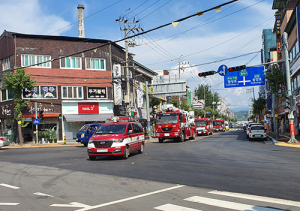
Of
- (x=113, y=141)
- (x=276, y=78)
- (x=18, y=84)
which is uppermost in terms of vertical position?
(x=18, y=84)

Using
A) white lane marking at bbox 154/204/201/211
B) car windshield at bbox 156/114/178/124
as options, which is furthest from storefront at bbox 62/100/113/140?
white lane marking at bbox 154/204/201/211

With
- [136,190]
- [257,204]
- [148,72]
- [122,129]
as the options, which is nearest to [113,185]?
[136,190]

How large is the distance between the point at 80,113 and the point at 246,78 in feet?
64.6

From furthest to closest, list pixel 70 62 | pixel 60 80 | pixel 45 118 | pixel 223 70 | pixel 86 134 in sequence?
pixel 70 62 → pixel 60 80 → pixel 45 118 → pixel 86 134 → pixel 223 70

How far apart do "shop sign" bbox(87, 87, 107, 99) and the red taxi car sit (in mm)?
22557

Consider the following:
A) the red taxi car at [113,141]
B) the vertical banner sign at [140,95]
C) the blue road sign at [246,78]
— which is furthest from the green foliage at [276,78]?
the vertical banner sign at [140,95]

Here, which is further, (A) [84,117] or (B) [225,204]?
(A) [84,117]

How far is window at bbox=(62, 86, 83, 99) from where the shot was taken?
37.0 metres

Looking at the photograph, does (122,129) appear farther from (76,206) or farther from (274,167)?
(76,206)

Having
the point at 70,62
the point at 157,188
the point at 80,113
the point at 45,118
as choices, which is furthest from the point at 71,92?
the point at 157,188

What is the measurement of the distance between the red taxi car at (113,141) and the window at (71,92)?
73.5 ft

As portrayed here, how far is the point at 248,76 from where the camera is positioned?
31609mm

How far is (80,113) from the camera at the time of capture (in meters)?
37.3

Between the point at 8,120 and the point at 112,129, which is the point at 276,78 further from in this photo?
the point at 8,120
